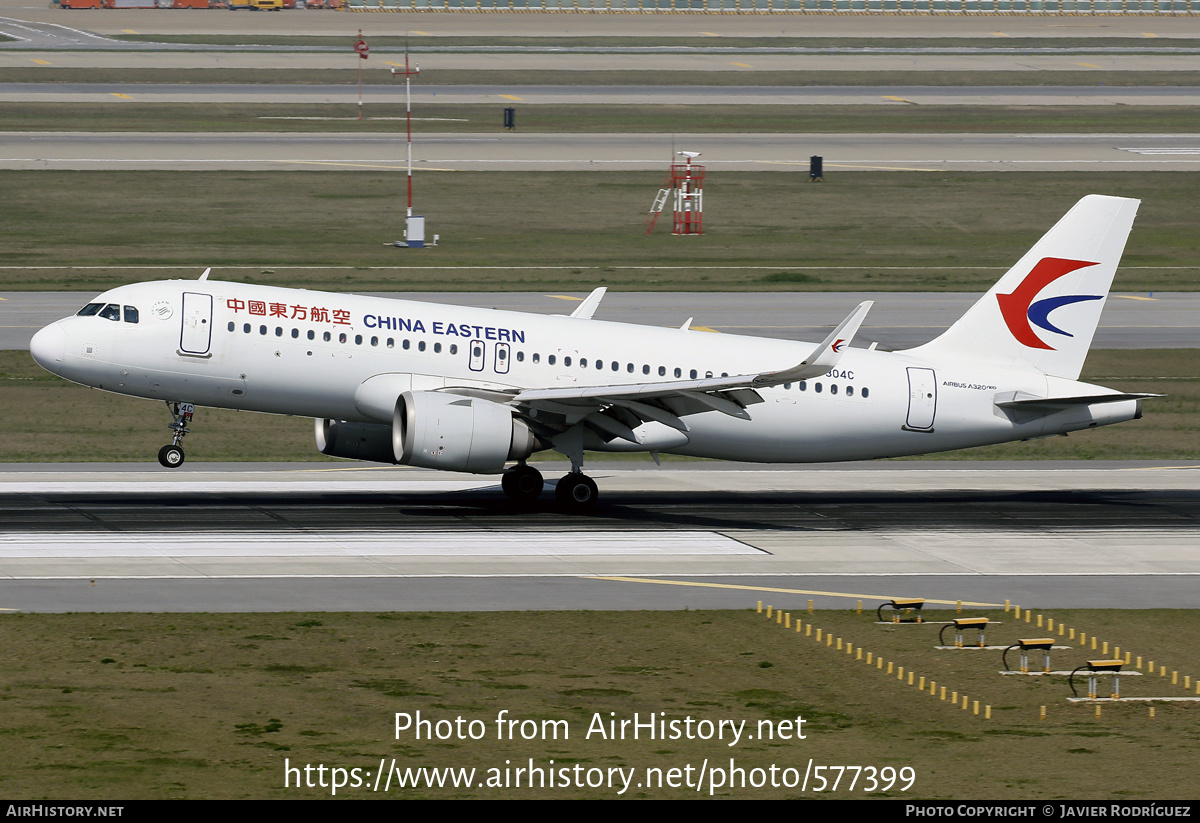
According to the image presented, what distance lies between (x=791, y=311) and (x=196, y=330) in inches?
1509

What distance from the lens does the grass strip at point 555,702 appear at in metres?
21.9

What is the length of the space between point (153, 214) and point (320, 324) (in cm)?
5944

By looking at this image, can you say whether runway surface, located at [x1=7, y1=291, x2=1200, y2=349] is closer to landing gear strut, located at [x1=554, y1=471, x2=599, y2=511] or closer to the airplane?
the airplane

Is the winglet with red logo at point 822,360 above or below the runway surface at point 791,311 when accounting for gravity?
above

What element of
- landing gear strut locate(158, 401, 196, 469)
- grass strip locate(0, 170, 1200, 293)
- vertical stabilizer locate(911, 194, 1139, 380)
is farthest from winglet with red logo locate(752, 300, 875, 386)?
grass strip locate(0, 170, 1200, 293)

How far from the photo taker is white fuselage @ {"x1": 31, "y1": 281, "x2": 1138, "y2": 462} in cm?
4044

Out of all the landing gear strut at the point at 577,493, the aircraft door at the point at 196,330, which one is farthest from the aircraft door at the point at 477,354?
the aircraft door at the point at 196,330

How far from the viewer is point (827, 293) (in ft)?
260

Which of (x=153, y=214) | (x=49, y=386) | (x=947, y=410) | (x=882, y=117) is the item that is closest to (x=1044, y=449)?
(x=947, y=410)

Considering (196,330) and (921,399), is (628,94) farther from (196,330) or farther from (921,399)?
(196,330)

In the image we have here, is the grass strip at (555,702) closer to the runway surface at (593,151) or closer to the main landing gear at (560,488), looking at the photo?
the main landing gear at (560,488)

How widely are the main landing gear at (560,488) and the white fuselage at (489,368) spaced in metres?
1.50

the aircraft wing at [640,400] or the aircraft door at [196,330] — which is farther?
the aircraft door at [196,330]

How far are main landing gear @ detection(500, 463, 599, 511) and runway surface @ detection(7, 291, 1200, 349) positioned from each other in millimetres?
26085
